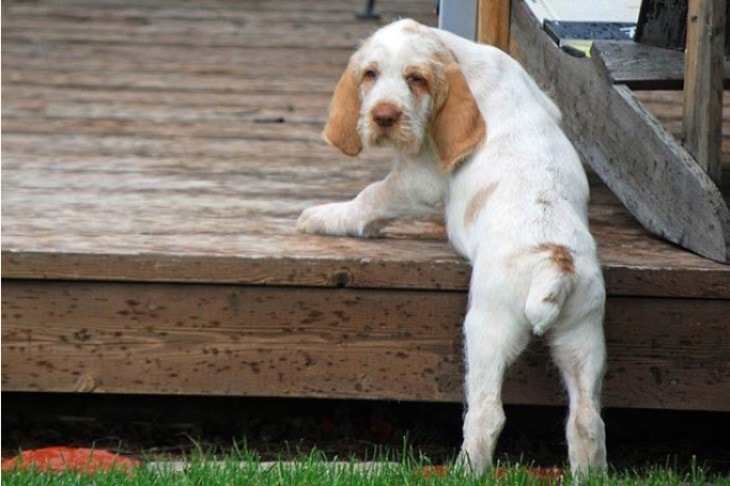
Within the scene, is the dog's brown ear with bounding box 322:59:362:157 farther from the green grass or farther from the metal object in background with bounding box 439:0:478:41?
the metal object in background with bounding box 439:0:478:41

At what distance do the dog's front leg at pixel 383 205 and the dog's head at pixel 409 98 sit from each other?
12cm

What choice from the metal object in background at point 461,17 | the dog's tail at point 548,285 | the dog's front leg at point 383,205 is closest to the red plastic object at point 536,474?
the dog's tail at point 548,285

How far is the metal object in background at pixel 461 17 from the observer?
5.84 meters

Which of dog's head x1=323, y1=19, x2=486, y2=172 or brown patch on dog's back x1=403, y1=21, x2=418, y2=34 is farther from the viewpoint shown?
brown patch on dog's back x1=403, y1=21, x2=418, y2=34

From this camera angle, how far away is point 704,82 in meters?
4.49

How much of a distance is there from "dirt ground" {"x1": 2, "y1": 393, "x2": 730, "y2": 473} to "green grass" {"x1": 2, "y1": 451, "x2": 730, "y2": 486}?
1.06 meters

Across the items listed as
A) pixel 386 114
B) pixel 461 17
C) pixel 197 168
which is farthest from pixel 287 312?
pixel 461 17

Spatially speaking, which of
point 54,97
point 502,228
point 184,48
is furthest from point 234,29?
point 502,228

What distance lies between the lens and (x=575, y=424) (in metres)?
3.73

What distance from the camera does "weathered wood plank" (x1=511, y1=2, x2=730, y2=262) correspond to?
14.4 ft

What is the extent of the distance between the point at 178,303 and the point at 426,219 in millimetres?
978

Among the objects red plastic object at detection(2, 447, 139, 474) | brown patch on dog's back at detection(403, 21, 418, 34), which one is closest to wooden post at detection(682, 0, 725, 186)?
brown patch on dog's back at detection(403, 21, 418, 34)

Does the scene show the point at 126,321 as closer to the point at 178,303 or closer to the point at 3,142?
the point at 178,303

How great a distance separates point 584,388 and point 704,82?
3.94ft
